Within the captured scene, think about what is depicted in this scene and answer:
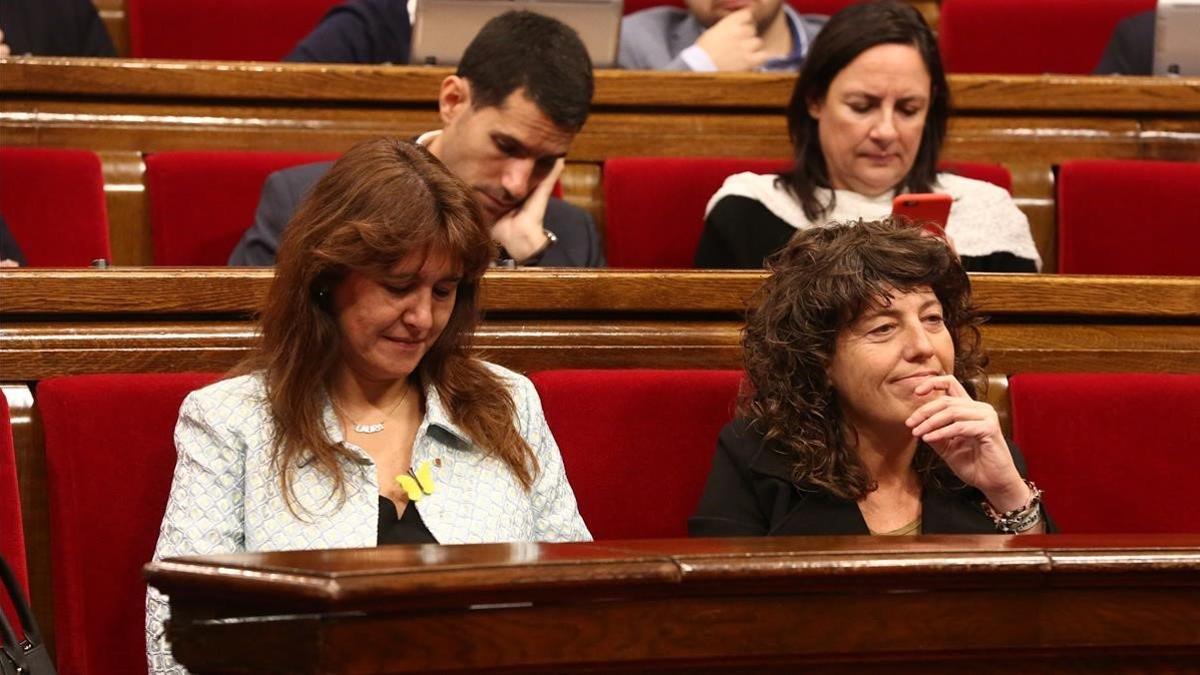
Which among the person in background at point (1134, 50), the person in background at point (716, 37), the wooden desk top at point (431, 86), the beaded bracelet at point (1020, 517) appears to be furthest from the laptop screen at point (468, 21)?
the beaded bracelet at point (1020, 517)

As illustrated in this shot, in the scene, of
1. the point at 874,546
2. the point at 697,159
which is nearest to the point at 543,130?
the point at 697,159

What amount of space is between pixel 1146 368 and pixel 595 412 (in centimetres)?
36

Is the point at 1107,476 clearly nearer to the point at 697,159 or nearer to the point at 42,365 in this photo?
the point at 697,159

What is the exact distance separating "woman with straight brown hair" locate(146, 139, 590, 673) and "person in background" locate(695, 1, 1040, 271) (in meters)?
0.42

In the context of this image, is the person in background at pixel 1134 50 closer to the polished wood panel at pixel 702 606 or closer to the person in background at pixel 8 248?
the person in background at pixel 8 248

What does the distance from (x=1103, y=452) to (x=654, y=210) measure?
0.47 metres

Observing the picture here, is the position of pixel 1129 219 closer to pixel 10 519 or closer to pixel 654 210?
pixel 654 210

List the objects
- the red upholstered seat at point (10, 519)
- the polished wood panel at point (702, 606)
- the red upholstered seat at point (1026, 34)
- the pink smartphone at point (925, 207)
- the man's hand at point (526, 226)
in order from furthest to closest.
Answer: the red upholstered seat at point (1026, 34) → the man's hand at point (526, 226) → the pink smartphone at point (925, 207) → the red upholstered seat at point (10, 519) → the polished wood panel at point (702, 606)

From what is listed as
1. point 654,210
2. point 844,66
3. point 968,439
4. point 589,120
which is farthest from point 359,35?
point 968,439

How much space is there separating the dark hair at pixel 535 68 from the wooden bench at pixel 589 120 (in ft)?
0.77

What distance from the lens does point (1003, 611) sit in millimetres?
602

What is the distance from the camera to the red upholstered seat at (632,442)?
99 cm

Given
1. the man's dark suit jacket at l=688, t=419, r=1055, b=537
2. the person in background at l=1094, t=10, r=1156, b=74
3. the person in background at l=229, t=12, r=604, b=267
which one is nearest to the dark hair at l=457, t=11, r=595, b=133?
the person in background at l=229, t=12, r=604, b=267

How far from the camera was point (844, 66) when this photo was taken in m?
1.35
